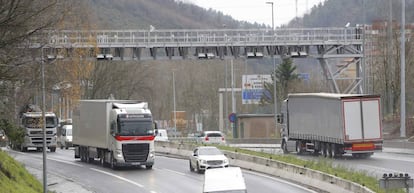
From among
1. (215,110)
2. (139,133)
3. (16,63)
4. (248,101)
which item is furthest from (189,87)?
(16,63)

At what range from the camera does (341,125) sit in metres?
46.4

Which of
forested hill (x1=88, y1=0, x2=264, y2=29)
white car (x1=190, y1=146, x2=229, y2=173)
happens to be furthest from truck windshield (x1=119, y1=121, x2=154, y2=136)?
forested hill (x1=88, y1=0, x2=264, y2=29)

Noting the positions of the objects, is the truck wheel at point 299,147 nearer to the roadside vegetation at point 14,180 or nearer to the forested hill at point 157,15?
the roadside vegetation at point 14,180

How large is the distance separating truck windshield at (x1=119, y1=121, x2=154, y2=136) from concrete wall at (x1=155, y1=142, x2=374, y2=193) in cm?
518

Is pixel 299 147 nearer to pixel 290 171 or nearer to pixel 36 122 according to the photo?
pixel 290 171

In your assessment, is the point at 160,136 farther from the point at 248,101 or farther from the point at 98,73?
the point at 248,101

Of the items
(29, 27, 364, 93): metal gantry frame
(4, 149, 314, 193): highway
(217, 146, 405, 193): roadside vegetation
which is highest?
(29, 27, 364, 93): metal gantry frame

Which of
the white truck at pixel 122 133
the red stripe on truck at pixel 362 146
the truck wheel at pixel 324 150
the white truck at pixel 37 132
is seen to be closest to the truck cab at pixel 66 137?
the white truck at pixel 37 132

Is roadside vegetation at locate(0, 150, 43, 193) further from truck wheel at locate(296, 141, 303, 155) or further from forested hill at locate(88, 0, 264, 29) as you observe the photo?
forested hill at locate(88, 0, 264, 29)

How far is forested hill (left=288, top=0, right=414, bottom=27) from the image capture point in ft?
245

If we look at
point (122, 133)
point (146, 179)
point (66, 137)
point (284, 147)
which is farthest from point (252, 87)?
point (146, 179)

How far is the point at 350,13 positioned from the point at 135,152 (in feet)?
176

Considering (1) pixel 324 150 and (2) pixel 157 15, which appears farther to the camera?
(2) pixel 157 15

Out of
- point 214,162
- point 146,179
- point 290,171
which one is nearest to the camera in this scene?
point 290,171
